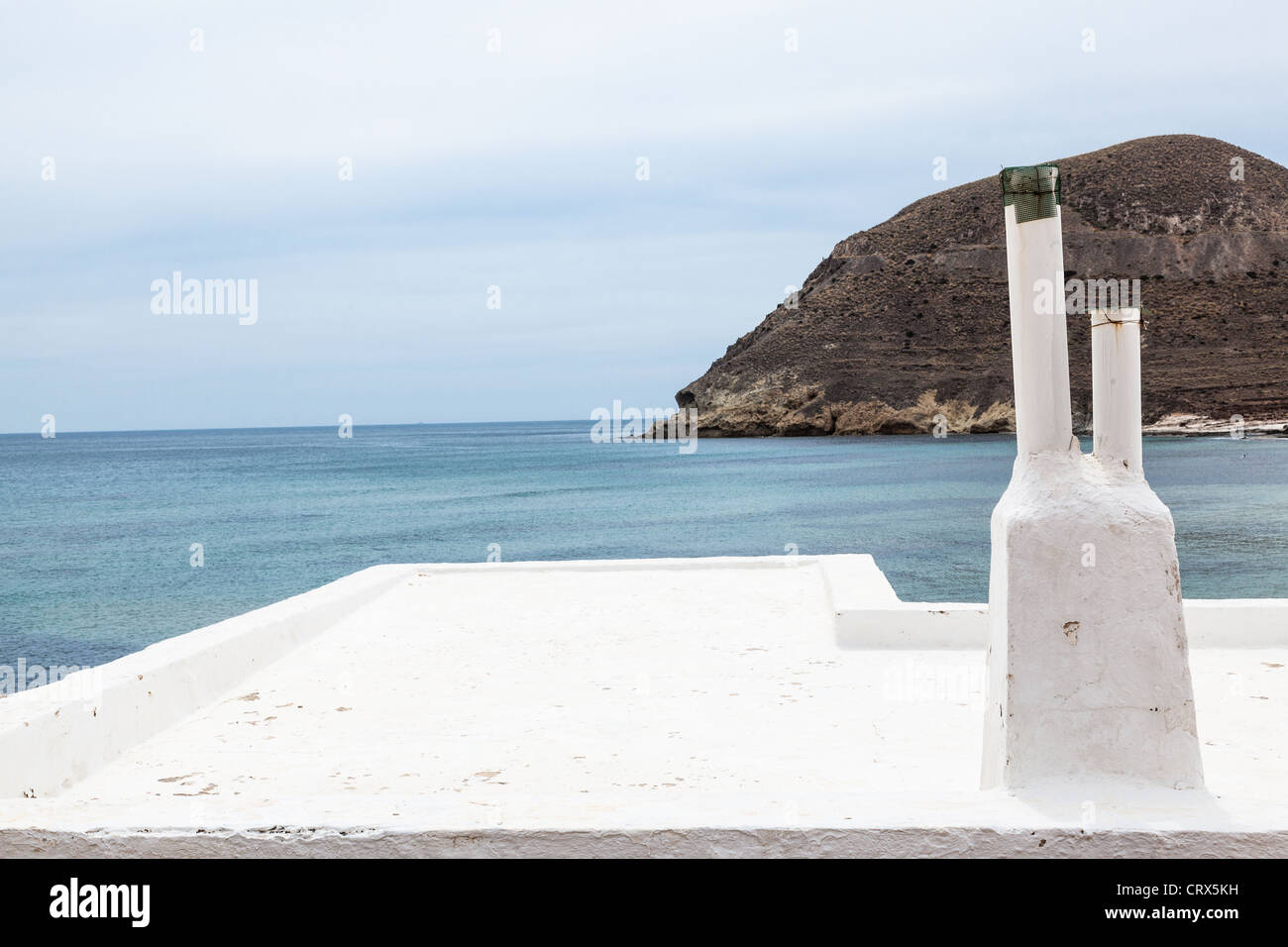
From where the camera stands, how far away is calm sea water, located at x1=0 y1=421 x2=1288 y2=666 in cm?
2448

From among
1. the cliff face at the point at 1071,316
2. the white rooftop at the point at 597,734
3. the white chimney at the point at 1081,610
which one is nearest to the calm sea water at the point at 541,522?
the cliff face at the point at 1071,316

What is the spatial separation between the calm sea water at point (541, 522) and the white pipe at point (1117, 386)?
18554mm

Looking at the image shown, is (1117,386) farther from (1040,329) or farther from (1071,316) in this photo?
(1071,316)

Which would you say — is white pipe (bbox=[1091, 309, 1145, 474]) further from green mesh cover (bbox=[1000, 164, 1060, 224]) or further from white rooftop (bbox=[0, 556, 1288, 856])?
white rooftop (bbox=[0, 556, 1288, 856])

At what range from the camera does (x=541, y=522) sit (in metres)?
41.3

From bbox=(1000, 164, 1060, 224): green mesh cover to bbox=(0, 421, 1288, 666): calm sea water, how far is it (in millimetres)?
18566

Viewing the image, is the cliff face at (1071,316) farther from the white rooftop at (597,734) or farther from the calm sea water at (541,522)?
the white rooftop at (597,734)

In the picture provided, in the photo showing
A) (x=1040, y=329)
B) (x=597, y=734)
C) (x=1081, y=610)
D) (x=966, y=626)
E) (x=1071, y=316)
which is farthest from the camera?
(x=1071, y=316)

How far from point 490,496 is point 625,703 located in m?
49.4

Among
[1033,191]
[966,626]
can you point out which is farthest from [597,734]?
[1033,191]

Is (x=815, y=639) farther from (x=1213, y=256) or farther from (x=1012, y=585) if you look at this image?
(x=1213, y=256)

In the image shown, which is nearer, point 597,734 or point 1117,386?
point 1117,386

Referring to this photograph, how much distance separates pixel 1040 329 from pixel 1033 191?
0.39 m

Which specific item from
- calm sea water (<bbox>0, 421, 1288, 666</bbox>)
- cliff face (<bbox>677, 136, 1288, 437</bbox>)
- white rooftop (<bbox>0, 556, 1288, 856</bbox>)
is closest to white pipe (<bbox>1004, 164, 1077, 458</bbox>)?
white rooftop (<bbox>0, 556, 1288, 856</bbox>)
